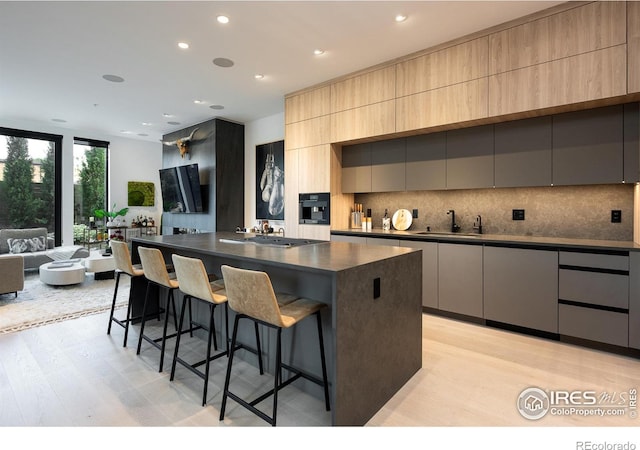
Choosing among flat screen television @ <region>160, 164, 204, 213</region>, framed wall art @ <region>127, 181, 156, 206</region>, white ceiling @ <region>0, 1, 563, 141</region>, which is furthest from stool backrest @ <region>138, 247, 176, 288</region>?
framed wall art @ <region>127, 181, 156, 206</region>

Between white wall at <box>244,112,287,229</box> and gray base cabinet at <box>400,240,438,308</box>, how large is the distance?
119 inches

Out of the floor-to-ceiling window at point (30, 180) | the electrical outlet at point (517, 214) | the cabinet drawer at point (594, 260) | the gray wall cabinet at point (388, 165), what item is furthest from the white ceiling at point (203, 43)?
the cabinet drawer at point (594, 260)

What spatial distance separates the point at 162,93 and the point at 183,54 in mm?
1531

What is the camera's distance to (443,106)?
3.51 meters

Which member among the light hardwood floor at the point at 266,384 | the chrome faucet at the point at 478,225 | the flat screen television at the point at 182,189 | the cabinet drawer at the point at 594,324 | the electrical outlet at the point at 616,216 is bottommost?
the light hardwood floor at the point at 266,384

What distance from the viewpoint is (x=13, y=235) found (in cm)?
620

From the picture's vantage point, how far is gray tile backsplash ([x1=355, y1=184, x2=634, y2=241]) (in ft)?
10.3

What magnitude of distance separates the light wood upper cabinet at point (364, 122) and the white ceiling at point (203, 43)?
0.52 metres

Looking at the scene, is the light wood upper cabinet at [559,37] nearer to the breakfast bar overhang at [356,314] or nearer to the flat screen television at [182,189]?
the breakfast bar overhang at [356,314]

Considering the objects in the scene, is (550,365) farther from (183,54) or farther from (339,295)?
(183,54)

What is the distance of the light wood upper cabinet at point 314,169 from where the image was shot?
461cm

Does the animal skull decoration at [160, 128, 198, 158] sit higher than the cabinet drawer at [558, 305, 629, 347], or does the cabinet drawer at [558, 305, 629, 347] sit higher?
the animal skull decoration at [160, 128, 198, 158]

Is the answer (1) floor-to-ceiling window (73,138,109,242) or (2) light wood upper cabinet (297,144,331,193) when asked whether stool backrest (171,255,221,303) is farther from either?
(1) floor-to-ceiling window (73,138,109,242)
